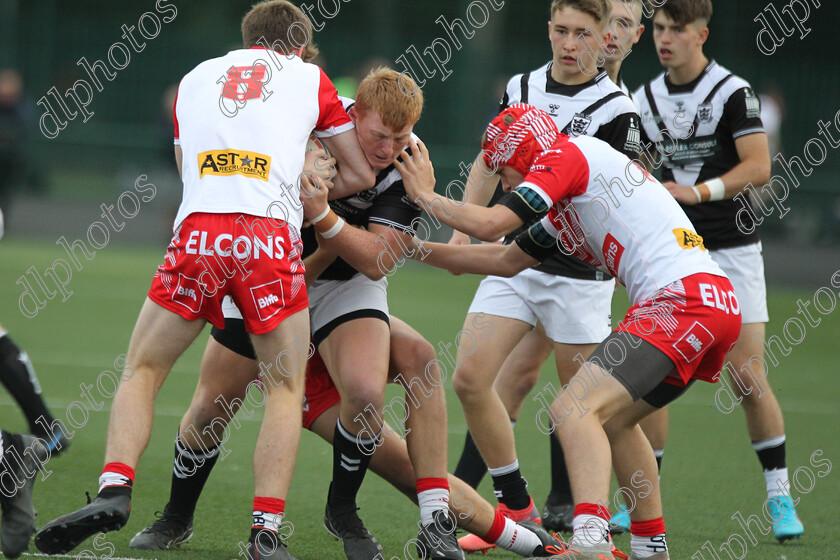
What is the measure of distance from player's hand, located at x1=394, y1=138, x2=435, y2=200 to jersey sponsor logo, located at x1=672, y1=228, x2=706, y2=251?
39.8 inches

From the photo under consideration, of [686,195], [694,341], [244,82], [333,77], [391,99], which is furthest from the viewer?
[333,77]

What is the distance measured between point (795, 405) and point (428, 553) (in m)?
4.94

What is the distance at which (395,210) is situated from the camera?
4.36 metres

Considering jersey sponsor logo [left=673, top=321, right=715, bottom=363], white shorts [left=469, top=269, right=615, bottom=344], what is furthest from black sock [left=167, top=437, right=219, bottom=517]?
jersey sponsor logo [left=673, top=321, right=715, bottom=363]

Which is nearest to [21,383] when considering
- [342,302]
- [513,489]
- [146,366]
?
[146,366]

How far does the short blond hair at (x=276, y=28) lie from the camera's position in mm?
4285

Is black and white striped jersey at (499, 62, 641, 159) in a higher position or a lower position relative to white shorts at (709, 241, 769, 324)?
higher

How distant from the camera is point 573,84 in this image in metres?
5.15

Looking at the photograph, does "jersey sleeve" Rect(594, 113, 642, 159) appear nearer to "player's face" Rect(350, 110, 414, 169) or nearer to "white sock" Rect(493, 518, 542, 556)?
"player's face" Rect(350, 110, 414, 169)

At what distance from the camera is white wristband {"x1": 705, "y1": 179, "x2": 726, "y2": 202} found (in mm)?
5297

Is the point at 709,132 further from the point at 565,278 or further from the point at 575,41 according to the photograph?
the point at 565,278

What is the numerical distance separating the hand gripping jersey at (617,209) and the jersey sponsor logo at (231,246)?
39.1 inches

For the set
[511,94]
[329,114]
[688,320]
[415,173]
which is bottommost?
[688,320]

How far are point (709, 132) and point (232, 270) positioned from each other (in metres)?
2.88
